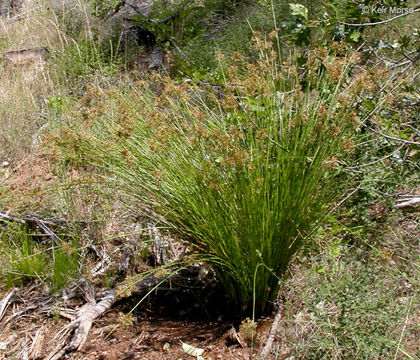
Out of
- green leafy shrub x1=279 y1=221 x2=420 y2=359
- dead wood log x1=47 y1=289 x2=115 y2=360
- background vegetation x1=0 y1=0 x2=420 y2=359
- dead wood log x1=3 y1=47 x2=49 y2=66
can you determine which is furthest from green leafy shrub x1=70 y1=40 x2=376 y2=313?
dead wood log x1=3 y1=47 x2=49 y2=66

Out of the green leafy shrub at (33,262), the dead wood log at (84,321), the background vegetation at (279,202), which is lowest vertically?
the dead wood log at (84,321)

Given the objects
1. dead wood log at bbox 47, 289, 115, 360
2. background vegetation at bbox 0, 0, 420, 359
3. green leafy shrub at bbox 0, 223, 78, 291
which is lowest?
dead wood log at bbox 47, 289, 115, 360

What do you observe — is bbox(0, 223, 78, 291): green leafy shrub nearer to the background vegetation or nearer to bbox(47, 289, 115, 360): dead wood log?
the background vegetation

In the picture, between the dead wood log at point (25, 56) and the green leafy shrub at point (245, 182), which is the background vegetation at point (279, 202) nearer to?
the green leafy shrub at point (245, 182)

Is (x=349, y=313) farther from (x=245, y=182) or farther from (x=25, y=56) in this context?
(x=25, y=56)

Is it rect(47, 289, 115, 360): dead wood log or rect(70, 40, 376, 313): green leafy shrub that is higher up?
rect(70, 40, 376, 313): green leafy shrub

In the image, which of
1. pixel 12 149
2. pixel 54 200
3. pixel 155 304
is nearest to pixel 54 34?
pixel 12 149

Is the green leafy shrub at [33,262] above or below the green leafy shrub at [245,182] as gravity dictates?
below

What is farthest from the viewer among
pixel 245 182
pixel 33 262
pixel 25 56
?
pixel 25 56

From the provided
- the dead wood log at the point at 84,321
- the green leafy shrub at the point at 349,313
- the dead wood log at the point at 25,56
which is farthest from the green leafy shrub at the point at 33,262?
the dead wood log at the point at 25,56

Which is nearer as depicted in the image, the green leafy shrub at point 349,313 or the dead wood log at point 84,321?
the green leafy shrub at point 349,313

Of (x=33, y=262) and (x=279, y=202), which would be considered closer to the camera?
(x=279, y=202)

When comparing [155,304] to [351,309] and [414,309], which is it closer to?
[351,309]

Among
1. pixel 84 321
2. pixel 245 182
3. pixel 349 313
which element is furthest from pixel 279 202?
pixel 84 321
